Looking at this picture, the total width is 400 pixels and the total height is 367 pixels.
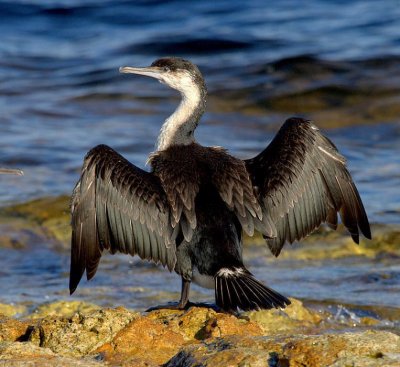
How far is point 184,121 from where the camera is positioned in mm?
7539

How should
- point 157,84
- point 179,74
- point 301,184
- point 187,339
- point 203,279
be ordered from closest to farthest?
point 187,339
point 203,279
point 301,184
point 179,74
point 157,84

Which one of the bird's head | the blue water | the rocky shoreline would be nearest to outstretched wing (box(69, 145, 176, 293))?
the rocky shoreline

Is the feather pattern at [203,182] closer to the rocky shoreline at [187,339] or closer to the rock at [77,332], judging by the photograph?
the rocky shoreline at [187,339]

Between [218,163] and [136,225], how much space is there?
2.42ft

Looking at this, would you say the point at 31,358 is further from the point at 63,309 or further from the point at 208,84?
the point at 208,84

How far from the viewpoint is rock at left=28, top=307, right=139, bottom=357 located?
5156 millimetres

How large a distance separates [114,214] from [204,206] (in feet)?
2.06

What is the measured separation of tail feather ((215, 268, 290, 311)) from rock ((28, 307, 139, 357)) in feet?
2.77

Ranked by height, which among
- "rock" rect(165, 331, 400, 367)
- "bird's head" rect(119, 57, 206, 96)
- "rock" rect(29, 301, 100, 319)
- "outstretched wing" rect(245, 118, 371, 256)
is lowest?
"rock" rect(29, 301, 100, 319)

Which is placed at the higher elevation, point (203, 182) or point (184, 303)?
point (203, 182)

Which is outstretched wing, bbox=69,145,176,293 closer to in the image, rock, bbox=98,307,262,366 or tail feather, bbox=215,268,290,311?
tail feather, bbox=215,268,290,311

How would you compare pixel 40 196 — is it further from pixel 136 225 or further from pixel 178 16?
pixel 178 16

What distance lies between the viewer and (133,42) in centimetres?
2144

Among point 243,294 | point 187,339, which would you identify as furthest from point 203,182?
point 187,339
